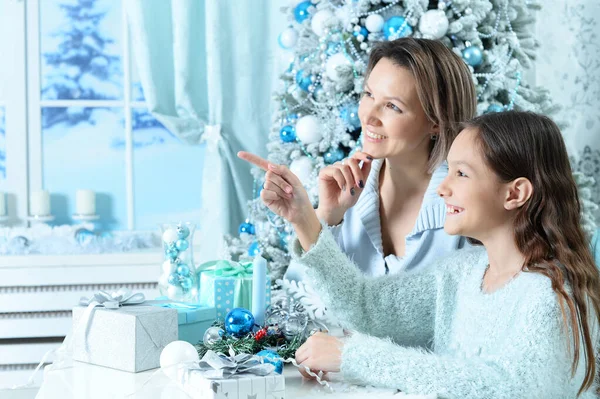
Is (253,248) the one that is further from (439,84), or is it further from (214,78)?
(439,84)

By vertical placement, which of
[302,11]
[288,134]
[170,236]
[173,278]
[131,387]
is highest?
[302,11]

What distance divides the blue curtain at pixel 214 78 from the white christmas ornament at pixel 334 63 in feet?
3.49

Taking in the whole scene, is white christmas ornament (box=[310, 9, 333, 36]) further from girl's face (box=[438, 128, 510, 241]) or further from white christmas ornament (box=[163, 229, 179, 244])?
girl's face (box=[438, 128, 510, 241])

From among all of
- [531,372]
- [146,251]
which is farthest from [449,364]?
[146,251]

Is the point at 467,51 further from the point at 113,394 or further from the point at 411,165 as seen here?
the point at 113,394

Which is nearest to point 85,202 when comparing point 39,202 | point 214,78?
point 39,202

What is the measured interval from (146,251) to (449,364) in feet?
8.24

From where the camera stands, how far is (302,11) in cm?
293

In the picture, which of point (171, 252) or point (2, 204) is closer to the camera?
point (171, 252)

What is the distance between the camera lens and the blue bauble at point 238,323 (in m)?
1.52

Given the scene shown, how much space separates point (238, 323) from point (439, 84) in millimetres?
789

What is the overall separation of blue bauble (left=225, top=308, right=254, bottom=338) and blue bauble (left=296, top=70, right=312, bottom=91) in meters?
1.44

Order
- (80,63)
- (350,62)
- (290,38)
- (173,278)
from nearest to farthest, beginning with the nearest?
(173,278), (350,62), (290,38), (80,63)

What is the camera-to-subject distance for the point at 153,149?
3717 millimetres
